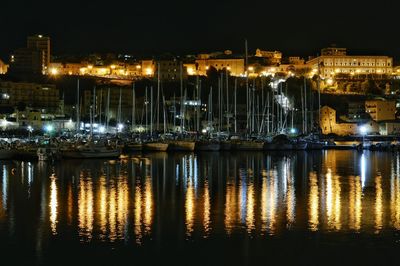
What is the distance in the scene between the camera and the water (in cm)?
1388

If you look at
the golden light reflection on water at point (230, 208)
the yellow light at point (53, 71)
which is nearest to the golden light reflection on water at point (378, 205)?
the golden light reflection on water at point (230, 208)

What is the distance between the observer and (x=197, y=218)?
1781 centimetres

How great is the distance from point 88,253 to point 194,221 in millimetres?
4130

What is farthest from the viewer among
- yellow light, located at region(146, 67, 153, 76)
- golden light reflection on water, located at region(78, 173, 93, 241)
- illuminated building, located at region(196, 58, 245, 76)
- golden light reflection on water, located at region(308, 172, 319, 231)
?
illuminated building, located at region(196, 58, 245, 76)

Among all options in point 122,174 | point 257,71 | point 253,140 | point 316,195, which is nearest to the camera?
point 316,195

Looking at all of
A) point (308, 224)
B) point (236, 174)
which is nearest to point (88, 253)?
point (308, 224)

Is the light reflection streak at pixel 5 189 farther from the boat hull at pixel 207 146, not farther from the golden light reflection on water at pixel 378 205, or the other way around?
the boat hull at pixel 207 146

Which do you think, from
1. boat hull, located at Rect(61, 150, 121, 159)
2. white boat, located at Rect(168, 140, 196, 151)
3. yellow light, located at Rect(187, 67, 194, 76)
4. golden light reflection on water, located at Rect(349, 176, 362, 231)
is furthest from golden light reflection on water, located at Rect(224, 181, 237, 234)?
yellow light, located at Rect(187, 67, 194, 76)

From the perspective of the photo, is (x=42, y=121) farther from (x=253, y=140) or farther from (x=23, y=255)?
(x=23, y=255)

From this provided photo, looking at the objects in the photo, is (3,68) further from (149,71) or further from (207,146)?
(207,146)

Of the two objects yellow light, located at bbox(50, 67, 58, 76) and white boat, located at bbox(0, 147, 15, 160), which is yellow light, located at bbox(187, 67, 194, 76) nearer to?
yellow light, located at bbox(50, 67, 58, 76)

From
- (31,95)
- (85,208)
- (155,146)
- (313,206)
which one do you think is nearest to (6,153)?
(155,146)

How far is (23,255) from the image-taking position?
13.8 metres

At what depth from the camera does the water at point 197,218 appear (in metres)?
13.9
